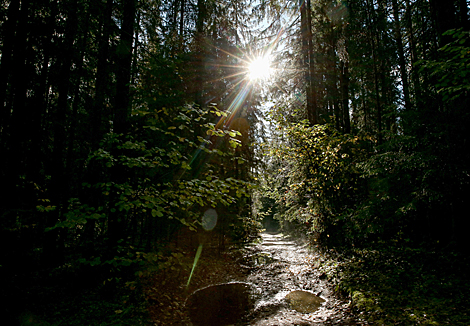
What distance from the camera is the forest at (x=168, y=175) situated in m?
4.39

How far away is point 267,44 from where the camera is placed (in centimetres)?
1327

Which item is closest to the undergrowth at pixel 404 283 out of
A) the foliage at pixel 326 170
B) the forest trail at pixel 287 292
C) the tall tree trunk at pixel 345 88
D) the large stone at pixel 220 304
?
the forest trail at pixel 287 292

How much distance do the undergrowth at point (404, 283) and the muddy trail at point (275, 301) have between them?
39 centimetres

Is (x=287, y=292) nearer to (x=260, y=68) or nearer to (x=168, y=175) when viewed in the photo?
(x=168, y=175)

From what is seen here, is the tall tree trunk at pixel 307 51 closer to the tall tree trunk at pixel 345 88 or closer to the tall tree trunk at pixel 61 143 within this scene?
the tall tree trunk at pixel 345 88

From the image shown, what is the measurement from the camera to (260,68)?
514 inches

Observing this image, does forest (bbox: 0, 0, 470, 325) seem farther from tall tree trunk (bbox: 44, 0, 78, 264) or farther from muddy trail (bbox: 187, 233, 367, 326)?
muddy trail (bbox: 187, 233, 367, 326)

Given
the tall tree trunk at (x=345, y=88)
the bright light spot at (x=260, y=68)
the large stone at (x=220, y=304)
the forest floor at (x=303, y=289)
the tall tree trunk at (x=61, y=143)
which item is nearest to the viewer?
the forest floor at (x=303, y=289)

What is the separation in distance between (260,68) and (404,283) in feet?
37.4

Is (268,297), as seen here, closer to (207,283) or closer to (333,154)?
(207,283)

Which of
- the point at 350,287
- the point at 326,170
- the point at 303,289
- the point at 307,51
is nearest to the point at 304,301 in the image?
the point at 303,289

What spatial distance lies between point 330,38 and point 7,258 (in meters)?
15.7

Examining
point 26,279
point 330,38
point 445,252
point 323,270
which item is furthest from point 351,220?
point 330,38

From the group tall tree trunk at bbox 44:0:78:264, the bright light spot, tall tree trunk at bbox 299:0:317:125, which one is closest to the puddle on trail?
tall tree trunk at bbox 44:0:78:264
